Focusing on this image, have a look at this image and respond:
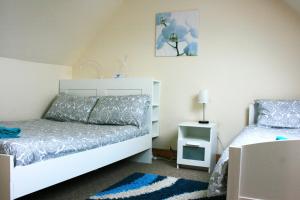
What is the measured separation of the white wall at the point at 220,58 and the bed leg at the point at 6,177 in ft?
7.54

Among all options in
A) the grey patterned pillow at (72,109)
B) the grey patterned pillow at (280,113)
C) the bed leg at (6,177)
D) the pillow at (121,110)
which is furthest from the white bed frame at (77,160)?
the grey patterned pillow at (280,113)

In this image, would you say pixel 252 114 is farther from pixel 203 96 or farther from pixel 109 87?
pixel 109 87

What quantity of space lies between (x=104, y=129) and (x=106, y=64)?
5.00 feet

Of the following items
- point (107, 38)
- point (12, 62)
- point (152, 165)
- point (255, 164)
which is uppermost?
point (107, 38)

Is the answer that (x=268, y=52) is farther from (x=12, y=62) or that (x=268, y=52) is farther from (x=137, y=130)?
(x=12, y=62)

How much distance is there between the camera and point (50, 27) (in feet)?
10.7

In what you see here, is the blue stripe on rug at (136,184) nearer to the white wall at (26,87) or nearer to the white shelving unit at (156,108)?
the white shelving unit at (156,108)

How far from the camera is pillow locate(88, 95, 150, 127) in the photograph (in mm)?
3049

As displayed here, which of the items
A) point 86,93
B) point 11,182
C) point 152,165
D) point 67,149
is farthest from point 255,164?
point 86,93

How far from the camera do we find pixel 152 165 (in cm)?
331

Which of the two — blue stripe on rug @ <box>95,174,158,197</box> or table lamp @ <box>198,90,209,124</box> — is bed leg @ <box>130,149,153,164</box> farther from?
table lamp @ <box>198,90,209,124</box>

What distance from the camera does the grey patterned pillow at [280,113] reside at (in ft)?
9.12

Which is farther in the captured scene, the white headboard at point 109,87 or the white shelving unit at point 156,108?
the white shelving unit at point 156,108

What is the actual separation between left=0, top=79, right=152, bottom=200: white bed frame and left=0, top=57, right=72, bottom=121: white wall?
0.74 ft
